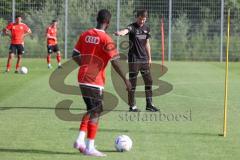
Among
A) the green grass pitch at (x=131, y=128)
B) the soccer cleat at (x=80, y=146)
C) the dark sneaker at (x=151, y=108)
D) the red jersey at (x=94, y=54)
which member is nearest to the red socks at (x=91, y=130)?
the soccer cleat at (x=80, y=146)

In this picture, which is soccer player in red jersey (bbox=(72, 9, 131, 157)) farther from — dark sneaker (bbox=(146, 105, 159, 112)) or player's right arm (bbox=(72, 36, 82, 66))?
dark sneaker (bbox=(146, 105, 159, 112))

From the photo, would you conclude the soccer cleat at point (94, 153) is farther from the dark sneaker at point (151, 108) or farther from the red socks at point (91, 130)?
the dark sneaker at point (151, 108)

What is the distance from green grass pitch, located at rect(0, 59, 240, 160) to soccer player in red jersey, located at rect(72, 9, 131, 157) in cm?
31

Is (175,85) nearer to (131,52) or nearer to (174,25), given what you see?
(131,52)

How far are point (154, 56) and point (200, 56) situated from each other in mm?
2863

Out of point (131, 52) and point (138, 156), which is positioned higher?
point (131, 52)

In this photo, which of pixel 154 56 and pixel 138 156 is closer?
pixel 138 156

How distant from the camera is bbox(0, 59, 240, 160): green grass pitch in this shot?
9641 mm

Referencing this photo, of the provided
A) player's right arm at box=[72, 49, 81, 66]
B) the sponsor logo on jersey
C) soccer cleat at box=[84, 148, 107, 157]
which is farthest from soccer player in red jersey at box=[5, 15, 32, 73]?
soccer cleat at box=[84, 148, 107, 157]

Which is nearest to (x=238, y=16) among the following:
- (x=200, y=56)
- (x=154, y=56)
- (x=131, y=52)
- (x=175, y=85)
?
(x=200, y=56)

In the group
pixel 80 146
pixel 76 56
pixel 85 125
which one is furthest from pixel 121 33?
pixel 80 146

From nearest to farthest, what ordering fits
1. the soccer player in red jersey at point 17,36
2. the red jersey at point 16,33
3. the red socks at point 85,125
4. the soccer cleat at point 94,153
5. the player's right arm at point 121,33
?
the soccer cleat at point 94,153
the red socks at point 85,125
the player's right arm at point 121,33
the soccer player in red jersey at point 17,36
the red jersey at point 16,33

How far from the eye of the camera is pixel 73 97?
1762cm

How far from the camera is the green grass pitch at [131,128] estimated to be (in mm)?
9641
